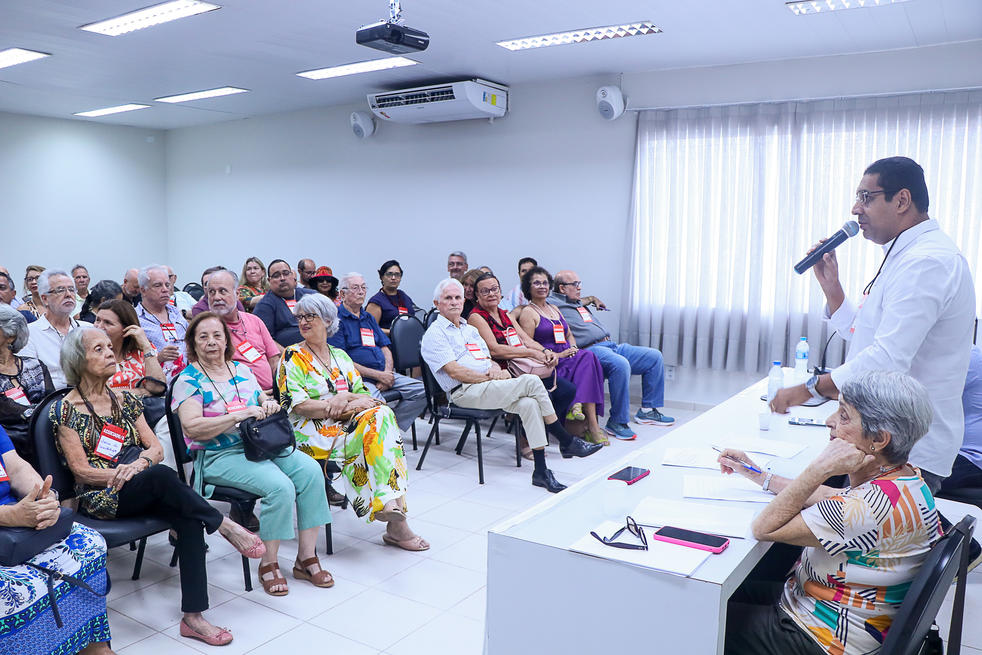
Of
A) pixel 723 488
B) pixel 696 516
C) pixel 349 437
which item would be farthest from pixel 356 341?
pixel 696 516

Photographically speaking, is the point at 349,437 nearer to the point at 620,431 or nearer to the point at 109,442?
the point at 109,442

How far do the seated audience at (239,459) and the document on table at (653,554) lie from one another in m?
1.66

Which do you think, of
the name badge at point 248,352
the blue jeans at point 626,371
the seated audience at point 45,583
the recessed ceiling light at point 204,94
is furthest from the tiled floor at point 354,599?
the recessed ceiling light at point 204,94

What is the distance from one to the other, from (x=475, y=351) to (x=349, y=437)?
145cm

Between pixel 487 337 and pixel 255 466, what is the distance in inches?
87.3

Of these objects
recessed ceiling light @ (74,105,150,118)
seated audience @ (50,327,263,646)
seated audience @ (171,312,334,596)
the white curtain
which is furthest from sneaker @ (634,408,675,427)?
recessed ceiling light @ (74,105,150,118)

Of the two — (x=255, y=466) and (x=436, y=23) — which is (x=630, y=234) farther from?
(x=255, y=466)

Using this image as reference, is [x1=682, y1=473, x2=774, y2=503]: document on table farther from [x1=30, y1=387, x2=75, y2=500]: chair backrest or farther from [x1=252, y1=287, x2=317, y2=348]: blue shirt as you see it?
[x1=252, y1=287, x2=317, y2=348]: blue shirt

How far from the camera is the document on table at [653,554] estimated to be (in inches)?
57.9

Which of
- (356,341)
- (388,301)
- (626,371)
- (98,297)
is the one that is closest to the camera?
(356,341)

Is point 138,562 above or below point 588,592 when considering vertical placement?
below

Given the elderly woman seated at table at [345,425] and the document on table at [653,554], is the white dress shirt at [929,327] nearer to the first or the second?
the document on table at [653,554]

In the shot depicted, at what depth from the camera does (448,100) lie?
6.36 m

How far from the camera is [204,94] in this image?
7266 mm
